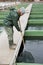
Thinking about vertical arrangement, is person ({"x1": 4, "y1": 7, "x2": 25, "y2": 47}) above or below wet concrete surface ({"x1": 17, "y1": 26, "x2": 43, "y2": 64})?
above

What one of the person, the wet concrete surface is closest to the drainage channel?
the wet concrete surface

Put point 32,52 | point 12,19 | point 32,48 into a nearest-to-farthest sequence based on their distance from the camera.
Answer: point 12,19 < point 32,52 < point 32,48

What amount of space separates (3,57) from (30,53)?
1.18 m

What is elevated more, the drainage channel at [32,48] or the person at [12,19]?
the person at [12,19]

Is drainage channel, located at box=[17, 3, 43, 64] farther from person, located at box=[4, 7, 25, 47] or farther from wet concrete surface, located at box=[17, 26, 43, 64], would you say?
person, located at box=[4, 7, 25, 47]

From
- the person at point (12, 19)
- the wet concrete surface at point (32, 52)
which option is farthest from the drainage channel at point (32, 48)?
the person at point (12, 19)

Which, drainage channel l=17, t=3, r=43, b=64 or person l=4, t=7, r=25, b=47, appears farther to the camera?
drainage channel l=17, t=3, r=43, b=64

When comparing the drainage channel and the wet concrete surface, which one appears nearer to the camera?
the wet concrete surface

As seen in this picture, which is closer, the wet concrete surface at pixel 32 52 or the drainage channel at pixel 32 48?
the wet concrete surface at pixel 32 52

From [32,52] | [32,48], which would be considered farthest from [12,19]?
[32,48]

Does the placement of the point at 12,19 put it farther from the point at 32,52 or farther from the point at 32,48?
the point at 32,48

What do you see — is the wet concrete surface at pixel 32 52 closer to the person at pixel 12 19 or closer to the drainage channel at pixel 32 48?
the drainage channel at pixel 32 48

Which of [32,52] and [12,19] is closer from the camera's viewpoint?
[12,19]

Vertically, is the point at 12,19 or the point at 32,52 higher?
the point at 12,19
